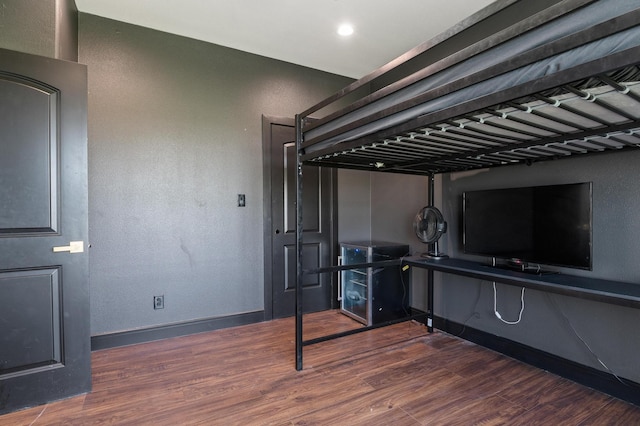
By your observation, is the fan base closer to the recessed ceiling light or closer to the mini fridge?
the mini fridge

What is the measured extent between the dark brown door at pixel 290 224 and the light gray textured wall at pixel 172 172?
0.13 metres

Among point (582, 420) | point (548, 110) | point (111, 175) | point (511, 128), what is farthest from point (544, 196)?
point (111, 175)

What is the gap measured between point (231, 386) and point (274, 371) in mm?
326

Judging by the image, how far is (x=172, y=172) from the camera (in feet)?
9.85

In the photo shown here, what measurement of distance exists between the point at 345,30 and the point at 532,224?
2.23 metres

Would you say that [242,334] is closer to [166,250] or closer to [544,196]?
[166,250]

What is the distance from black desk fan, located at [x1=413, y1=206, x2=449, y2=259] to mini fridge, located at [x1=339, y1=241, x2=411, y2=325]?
1.58 ft

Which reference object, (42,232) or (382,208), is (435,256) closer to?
(382,208)

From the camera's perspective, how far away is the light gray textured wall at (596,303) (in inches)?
77.2

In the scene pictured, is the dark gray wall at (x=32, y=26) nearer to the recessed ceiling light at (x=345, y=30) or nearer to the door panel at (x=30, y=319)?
the door panel at (x=30, y=319)

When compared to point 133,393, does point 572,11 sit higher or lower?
higher

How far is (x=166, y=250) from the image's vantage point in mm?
2982

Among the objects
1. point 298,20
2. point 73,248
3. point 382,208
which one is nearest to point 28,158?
point 73,248

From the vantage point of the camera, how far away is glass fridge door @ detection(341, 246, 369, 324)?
3375 mm
